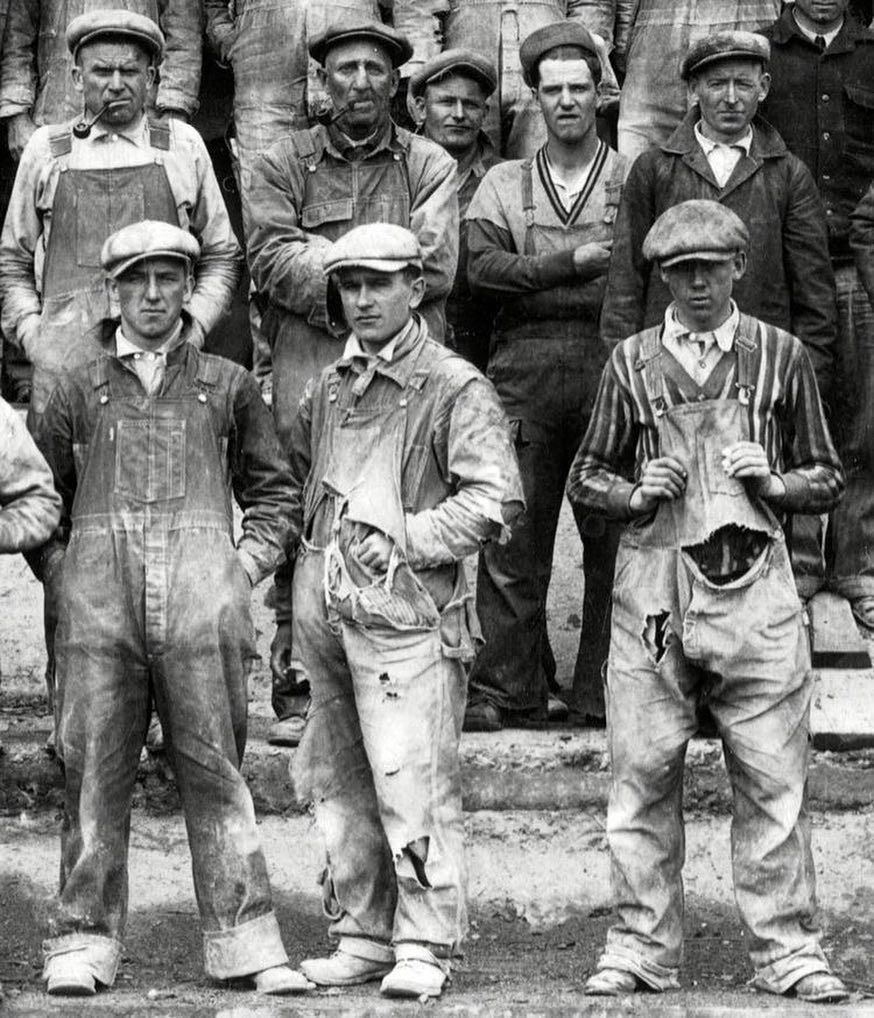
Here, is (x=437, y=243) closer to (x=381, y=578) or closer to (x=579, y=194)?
(x=579, y=194)

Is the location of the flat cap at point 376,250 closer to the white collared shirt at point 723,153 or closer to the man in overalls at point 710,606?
the man in overalls at point 710,606

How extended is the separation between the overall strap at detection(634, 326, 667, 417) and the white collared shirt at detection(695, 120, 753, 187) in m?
1.30

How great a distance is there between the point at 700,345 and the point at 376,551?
49.6 inches

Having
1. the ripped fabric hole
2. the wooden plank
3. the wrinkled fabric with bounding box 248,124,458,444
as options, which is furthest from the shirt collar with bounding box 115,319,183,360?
the wooden plank

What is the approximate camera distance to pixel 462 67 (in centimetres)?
1191

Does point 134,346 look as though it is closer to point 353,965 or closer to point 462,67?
point 353,965

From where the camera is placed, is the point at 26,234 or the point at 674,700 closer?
the point at 674,700

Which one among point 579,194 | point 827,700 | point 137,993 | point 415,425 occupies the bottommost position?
point 137,993

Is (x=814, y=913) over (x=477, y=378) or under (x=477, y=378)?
under

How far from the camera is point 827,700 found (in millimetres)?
11250

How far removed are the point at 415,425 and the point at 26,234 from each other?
1981 millimetres

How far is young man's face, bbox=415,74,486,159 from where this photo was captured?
39.1 ft

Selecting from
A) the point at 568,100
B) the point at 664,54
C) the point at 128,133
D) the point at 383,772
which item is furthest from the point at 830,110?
the point at 383,772

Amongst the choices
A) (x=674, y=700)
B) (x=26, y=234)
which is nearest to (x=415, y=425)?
(x=674, y=700)
